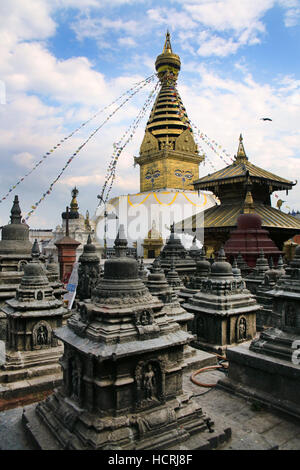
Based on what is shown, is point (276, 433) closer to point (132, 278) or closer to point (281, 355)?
point (281, 355)

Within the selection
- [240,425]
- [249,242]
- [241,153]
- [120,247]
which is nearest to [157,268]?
→ [120,247]

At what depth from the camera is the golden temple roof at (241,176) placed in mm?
21984

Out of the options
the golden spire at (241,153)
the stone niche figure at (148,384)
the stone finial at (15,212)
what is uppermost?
the golden spire at (241,153)

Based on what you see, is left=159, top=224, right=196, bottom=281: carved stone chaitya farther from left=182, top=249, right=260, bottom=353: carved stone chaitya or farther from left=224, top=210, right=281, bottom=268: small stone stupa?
left=182, top=249, right=260, bottom=353: carved stone chaitya

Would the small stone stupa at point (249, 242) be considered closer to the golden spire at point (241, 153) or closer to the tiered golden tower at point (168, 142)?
the golden spire at point (241, 153)

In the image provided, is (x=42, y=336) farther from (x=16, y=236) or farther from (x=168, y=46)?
(x=168, y=46)

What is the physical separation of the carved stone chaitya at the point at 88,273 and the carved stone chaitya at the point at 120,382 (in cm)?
872

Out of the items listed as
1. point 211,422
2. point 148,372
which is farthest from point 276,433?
point 148,372

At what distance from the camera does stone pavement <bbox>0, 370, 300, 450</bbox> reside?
4.45 m

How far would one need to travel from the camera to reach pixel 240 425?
4977mm

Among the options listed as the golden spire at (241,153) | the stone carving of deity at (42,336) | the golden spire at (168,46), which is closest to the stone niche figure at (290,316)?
the stone carving of deity at (42,336)

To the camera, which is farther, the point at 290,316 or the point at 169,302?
the point at 169,302

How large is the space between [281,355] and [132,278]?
8.80 ft

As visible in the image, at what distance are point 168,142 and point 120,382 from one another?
33.4 m
